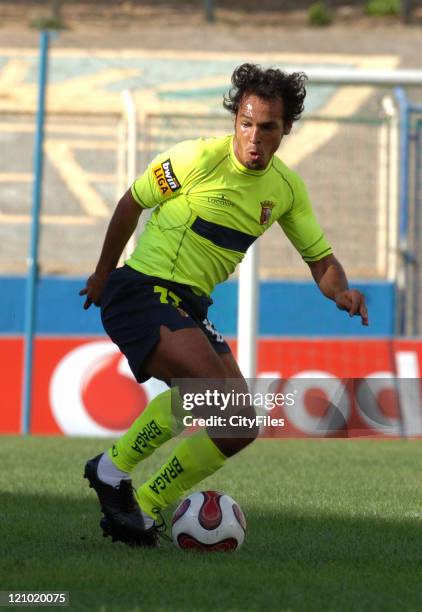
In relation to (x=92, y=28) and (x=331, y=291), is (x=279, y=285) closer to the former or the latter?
(x=331, y=291)

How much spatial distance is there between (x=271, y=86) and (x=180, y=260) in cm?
74

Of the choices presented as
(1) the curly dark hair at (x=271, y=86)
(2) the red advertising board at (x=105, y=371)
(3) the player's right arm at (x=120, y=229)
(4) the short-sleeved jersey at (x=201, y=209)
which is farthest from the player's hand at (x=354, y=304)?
(2) the red advertising board at (x=105, y=371)

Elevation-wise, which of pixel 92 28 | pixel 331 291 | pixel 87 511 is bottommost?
pixel 87 511

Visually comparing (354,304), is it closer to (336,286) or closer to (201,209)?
(336,286)

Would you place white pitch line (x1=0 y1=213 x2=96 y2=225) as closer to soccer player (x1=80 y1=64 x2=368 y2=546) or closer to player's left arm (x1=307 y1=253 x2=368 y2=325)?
player's left arm (x1=307 y1=253 x2=368 y2=325)

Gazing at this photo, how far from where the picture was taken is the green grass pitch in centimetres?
412

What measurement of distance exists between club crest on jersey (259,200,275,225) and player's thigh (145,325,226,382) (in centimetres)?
53

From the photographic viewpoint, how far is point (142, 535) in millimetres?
5102

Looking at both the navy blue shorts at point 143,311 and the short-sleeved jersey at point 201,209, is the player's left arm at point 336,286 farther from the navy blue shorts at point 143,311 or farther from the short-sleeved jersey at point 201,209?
the navy blue shorts at point 143,311

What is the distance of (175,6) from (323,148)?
11.8 meters

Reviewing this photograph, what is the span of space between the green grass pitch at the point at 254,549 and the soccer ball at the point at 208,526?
0.27 ft

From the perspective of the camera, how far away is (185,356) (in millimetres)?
4836

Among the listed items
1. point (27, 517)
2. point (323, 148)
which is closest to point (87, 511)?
point (27, 517)

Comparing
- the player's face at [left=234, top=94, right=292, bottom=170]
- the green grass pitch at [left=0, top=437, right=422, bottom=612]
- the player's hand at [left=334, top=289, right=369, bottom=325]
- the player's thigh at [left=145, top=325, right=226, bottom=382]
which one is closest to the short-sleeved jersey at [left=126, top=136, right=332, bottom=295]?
the player's face at [left=234, top=94, right=292, bottom=170]
